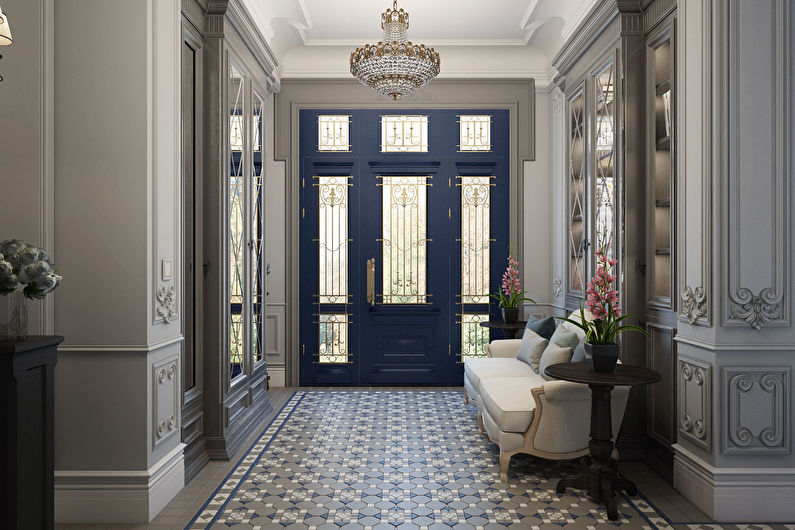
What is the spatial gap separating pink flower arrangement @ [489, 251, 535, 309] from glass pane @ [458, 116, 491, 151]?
1230 mm

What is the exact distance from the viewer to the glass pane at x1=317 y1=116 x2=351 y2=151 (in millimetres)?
6488

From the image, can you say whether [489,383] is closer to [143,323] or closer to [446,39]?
[143,323]

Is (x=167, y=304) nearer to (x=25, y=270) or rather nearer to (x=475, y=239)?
(x=25, y=270)

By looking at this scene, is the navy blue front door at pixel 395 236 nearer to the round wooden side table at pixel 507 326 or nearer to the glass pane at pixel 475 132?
the glass pane at pixel 475 132

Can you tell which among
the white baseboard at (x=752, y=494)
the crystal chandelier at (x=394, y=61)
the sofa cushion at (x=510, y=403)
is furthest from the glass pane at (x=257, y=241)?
the white baseboard at (x=752, y=494)

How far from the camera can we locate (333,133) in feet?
21.3

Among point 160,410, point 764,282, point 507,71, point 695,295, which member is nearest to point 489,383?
point 695,295

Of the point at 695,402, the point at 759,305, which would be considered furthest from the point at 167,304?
the point at 759,305

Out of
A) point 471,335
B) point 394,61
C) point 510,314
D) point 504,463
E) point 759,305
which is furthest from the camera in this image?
point 471,335

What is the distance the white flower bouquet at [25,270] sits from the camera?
8.05ft

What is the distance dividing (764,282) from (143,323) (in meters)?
3.26

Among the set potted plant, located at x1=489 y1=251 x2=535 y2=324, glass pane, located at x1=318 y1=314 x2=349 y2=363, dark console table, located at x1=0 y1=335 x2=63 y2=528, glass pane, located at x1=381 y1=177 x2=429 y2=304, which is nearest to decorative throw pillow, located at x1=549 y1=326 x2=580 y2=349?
potted plant, located at x1=489 y1=251 x2=535 y2=324

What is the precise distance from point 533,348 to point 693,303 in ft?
5.67

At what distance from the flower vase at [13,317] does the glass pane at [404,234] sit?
4.24m
